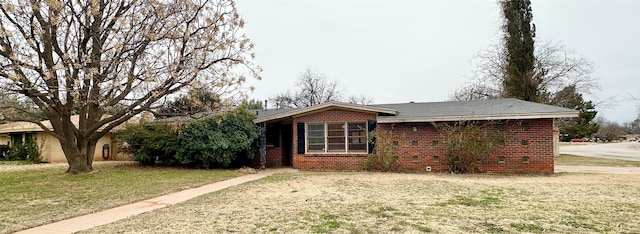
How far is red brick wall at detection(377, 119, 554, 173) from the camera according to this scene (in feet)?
39.3

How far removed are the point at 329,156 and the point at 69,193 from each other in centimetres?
823

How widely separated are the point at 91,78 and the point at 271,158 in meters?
7.64

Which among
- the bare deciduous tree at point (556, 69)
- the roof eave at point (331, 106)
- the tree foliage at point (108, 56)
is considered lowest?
the roof eave at point (331, 106)

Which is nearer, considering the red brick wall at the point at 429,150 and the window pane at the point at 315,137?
the red brick wall at the point at 429,150

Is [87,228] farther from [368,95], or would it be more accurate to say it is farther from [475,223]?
[368,95]

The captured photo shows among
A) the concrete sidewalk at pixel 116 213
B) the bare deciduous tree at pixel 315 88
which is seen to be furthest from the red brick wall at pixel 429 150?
the bare deciduous tree at pixel 315 88

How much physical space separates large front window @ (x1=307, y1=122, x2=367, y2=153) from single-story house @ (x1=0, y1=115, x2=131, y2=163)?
11.3m

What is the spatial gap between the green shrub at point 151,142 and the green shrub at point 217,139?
25.1 inches

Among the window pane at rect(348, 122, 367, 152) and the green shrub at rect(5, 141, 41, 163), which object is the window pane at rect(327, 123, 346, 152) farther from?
the green shrub at rect(5, 141, 41, 163)

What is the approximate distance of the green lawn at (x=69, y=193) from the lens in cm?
634

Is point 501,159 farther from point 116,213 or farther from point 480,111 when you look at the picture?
point 116,213

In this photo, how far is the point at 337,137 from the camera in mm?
14242

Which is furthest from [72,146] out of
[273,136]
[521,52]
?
[521,52]

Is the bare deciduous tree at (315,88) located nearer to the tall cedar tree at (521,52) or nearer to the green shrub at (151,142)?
the tall cedar tree at (521,52)
